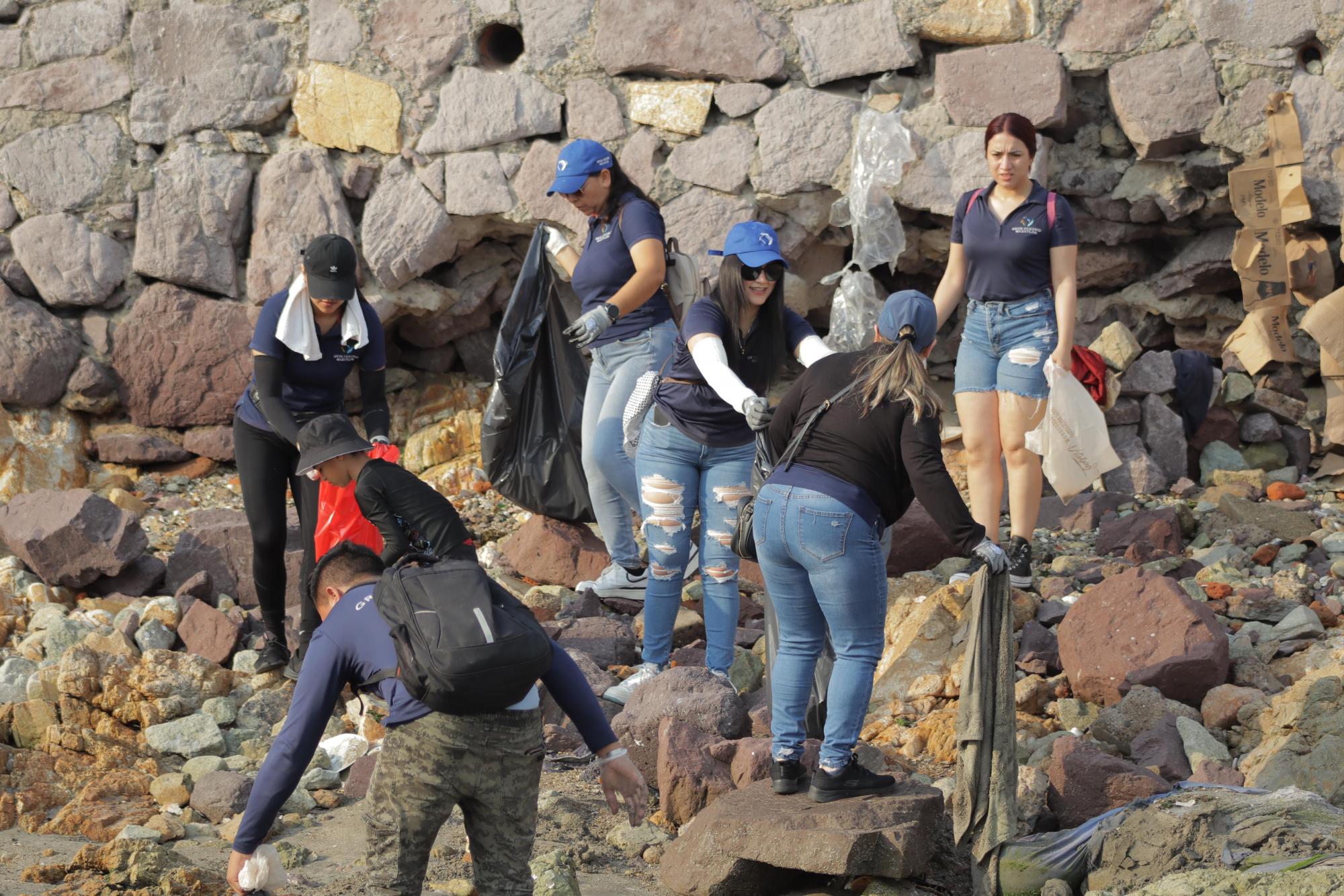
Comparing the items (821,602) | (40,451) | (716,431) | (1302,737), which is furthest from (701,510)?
(40,451)

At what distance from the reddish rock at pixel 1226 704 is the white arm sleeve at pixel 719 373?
1.61m

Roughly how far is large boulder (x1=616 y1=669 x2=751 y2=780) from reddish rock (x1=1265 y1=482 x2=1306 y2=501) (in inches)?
117

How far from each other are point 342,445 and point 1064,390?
245cm

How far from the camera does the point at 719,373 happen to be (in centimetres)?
379

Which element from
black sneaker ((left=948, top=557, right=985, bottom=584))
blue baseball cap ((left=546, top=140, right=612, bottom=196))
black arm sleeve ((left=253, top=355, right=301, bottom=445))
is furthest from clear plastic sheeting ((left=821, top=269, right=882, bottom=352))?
black arm sleeve ((left=253, top=355, right=301, bottom=445))

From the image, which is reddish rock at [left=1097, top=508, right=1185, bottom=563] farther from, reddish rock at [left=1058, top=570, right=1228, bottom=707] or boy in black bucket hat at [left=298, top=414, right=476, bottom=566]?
boy in black bucket hat at [left=298, top=414, right=476, bottom=566]

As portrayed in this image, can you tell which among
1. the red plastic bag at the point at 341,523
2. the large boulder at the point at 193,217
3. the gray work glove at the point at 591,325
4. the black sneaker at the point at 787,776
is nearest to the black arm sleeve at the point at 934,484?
the black sneaker at the point at 787,776

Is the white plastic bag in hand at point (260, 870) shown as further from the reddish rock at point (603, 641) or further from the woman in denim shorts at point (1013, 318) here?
the woman in denim shorts at point (1013, 318)

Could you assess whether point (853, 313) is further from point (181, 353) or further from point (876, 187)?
point (181, 353)

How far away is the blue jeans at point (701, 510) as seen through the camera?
4.06 metres

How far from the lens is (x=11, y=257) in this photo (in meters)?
6.70

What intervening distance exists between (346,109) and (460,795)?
469 centimetres

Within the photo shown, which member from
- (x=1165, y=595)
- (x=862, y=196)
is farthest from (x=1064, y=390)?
(x=862, y=196)

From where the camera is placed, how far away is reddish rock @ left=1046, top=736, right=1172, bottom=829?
3430mm
